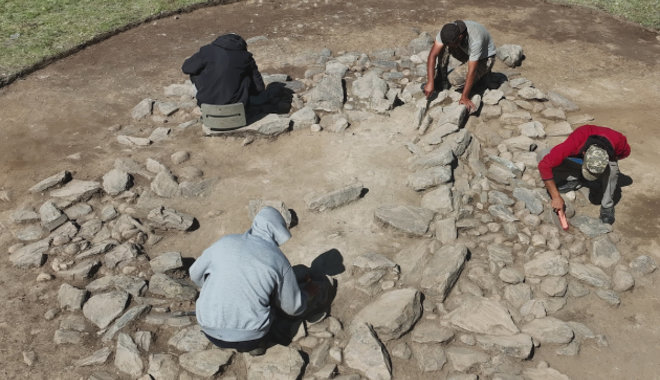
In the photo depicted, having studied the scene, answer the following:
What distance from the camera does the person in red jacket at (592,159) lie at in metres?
6.02

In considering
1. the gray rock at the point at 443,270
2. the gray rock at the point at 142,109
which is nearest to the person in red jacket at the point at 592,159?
the gray rock at the point at 443,270

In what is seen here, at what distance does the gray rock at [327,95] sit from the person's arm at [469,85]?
186 cm

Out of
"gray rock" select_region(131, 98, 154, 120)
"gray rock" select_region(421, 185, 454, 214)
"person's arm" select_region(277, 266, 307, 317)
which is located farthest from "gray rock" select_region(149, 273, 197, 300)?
"gray rock" select_region(131, 98, 154, 120)

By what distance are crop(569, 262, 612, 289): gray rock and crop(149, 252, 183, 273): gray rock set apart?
14.0 feet

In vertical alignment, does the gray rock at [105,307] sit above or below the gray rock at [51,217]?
below

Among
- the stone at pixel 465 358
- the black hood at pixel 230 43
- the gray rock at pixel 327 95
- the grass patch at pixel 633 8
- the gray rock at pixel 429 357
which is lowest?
the gray rock at pixel 429 357

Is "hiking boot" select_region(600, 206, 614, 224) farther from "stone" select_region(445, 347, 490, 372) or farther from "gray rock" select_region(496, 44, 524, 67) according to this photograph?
"gray rock" select_region(496, 44, 524, 67)

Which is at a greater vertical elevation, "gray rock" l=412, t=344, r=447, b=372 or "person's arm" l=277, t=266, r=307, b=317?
"person's arm" l=277, t=266, r=307, b=317

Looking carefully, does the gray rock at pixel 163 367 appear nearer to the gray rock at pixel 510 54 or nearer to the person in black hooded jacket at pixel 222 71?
the person in black hooded jacket at pixel 222 71

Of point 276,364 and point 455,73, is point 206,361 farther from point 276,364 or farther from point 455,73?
point 455,73

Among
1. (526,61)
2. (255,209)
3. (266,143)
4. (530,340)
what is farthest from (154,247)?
(526,61)

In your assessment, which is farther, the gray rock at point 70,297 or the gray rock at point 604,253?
the gray rock at point 604,253

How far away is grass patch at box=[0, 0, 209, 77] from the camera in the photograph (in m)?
10.3

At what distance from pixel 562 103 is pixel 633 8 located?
491 cm
